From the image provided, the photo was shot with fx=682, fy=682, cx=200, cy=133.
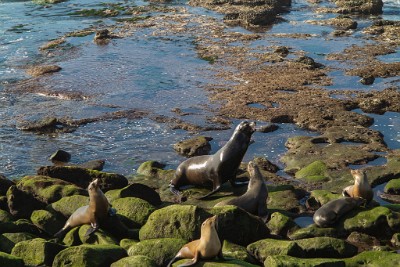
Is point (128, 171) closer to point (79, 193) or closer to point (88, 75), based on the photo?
point (79, 193)

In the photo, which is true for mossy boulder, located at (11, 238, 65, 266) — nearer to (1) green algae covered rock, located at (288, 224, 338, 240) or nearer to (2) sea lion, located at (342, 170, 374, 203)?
(1) green algae covered rock, located at (288, 224, 338, 240)

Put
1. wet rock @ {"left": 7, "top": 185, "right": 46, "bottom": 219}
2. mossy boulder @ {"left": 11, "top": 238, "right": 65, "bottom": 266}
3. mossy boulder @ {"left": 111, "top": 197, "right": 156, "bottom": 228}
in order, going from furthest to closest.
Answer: wet rock @ {"left": 7, "top": 185, "right": 46, "bottom": 219}, mossy boulder @ {"left": 111, "top": 197, "right": 156, "bottom": 228}, mossy boulder @ {"left": 11, "top": 238, "right": 65, "bottom": 266}

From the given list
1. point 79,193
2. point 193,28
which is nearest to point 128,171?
point 79,193

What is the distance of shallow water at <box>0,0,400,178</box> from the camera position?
1791 centimetres

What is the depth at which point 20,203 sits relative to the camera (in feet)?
43.2

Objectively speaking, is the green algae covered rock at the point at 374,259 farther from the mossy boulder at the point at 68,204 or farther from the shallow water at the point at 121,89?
the shallow water at the point at 121,89

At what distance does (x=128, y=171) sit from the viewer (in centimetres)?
1648

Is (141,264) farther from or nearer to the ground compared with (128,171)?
farther from the ground

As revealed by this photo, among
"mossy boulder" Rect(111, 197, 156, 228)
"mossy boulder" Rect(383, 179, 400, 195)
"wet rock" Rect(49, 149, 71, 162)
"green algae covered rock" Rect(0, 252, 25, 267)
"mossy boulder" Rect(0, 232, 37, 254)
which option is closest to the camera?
"green algae covered rock" Rect(0, 252, 25, 267)

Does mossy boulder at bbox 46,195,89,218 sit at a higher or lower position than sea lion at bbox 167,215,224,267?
lower

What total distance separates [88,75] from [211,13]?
12.8 meters

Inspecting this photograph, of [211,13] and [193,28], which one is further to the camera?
[211,13]

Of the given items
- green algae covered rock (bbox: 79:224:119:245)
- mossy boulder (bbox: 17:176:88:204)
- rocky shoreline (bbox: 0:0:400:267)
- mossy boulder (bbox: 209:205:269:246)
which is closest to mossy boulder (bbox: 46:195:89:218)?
rocky shoreline (bbox: 0:0:400:267)

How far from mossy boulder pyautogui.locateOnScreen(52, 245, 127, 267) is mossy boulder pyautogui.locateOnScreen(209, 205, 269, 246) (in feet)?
6.14
